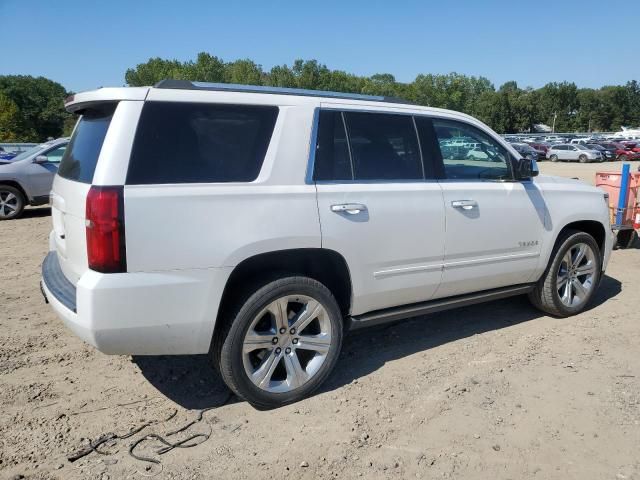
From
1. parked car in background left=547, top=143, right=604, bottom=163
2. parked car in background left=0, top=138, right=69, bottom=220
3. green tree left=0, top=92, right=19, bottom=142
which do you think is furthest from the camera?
green tree left=0, top=92, right=19, bottom=142

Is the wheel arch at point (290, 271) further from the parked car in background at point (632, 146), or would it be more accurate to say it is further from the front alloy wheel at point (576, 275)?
the parked car in background at point (632, 146)

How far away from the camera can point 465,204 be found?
3.97 metres

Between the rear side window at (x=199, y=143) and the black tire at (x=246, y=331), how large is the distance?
0.70 meters

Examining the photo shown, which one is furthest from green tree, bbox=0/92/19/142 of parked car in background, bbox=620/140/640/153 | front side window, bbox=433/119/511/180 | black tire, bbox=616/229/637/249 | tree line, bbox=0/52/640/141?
front side window, bbox=433/119/511/180

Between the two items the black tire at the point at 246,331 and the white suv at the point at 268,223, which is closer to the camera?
the white suv at the point at 268,223

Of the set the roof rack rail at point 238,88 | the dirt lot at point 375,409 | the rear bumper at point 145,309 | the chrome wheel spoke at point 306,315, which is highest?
the roof rack rail at point 238,88

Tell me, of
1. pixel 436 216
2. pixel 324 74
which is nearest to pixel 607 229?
pixel 436 216

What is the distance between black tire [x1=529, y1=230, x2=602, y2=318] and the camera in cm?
474

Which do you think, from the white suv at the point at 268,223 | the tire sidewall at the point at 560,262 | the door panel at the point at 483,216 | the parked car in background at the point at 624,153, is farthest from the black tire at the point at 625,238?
the parked car in background at the point at 624,153

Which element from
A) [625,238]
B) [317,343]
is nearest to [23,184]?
[317,343]

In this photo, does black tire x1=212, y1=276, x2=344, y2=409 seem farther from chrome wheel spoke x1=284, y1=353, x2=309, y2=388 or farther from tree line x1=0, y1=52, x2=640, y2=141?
tree line x1=0, y1=52, x2=640, y2=141

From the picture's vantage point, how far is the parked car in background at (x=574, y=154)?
42250 mm

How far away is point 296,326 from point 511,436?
1410 mm

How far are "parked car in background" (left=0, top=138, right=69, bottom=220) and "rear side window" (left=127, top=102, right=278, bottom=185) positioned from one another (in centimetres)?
836
